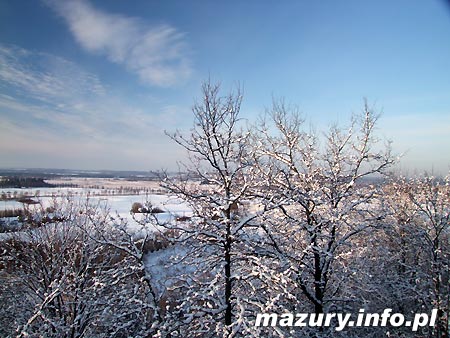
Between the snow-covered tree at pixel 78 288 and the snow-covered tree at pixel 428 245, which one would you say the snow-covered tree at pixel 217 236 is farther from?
the snow-covered tree at pixel 428 245

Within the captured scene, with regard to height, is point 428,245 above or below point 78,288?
above

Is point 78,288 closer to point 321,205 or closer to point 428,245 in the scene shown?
point 321,205

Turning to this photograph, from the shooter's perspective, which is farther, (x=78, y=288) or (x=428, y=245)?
(x=428, y=245)

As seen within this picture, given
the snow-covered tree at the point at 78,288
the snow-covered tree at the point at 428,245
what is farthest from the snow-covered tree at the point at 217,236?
the snow-covered tree at the point at 428,245

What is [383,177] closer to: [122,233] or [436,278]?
[436,278]

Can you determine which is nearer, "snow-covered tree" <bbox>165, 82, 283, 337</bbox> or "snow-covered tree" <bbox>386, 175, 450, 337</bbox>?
"snow-covered tree" <bbox>165, 82, 283, 337</bbox>

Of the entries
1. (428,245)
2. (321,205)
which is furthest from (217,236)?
(428,245)

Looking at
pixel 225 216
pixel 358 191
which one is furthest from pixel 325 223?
pixel 225 216

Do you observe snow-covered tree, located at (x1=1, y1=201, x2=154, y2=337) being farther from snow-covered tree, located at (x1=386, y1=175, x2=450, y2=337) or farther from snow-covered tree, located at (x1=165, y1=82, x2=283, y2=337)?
snow-covered tree, located at (x1=386, y1=175, x2=450, y2=337)

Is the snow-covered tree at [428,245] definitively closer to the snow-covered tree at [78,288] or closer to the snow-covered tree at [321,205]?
the snow-covered tree at [321,205]

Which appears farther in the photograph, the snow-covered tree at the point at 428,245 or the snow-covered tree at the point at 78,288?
the snow-covered tree at the point at 428,245

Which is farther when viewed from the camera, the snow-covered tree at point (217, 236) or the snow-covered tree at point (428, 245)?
the snow-covered tree at point (428, 245)

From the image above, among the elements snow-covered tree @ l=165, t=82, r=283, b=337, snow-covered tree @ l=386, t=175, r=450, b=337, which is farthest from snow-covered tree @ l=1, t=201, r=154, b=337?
snow-covered tree @ l=386, t=175, r=450, b=337

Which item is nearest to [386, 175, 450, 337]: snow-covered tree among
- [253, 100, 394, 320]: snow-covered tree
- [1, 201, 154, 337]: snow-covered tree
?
[253, 100, 394, 320]: snow-covered tree
